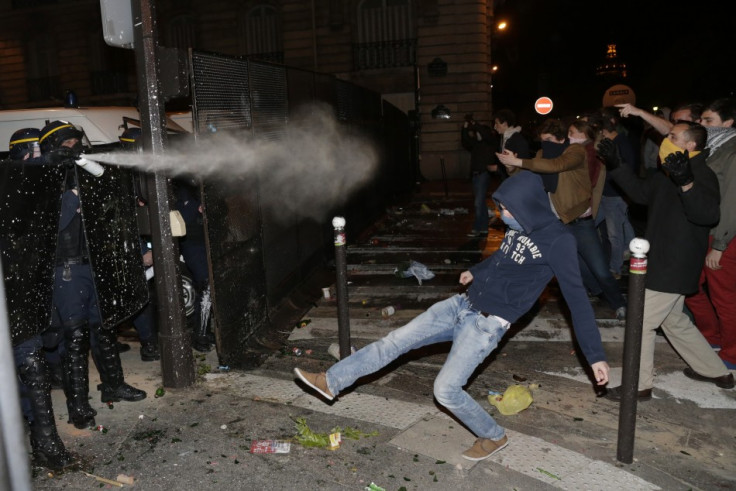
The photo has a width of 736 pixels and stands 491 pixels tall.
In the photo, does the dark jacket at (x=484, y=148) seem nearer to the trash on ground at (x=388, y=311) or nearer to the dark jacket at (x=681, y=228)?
the trash on ground at (x=388, y=311)

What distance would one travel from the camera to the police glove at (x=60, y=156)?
4.12m

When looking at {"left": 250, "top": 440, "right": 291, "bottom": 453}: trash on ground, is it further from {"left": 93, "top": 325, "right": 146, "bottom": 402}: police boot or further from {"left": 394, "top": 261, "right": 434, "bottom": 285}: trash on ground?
{"left": 394, "top": 261, "right": 434, "bottom": 285}: trash on ground

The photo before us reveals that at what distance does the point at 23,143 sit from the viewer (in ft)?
14.1

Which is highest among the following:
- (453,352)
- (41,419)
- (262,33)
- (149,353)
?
(262,33)

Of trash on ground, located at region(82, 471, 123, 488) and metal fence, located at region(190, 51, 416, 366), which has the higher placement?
metal fence, located at region(190, 51, 416, 366)

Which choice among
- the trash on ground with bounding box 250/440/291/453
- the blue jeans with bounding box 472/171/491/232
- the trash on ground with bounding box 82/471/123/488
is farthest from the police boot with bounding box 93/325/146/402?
the blue jeans with bounding box 472/171/491/232

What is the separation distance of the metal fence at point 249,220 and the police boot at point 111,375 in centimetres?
86

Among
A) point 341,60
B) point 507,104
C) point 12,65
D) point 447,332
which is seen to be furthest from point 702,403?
point 507,104

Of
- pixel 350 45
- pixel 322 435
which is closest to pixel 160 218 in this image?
→ pixel 322 435

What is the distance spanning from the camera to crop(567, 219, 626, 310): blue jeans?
6.46 m

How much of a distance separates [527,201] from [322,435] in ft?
7.02

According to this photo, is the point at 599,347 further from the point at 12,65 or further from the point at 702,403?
the point at 12,65

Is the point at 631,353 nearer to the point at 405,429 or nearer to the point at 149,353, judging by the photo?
the point at 405,429

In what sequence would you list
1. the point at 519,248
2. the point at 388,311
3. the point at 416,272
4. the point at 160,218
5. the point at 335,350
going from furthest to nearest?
the point at 416,272 < the point at 388,311 < the point at 335,350 < the point at 160,218 < the point at 519,248
